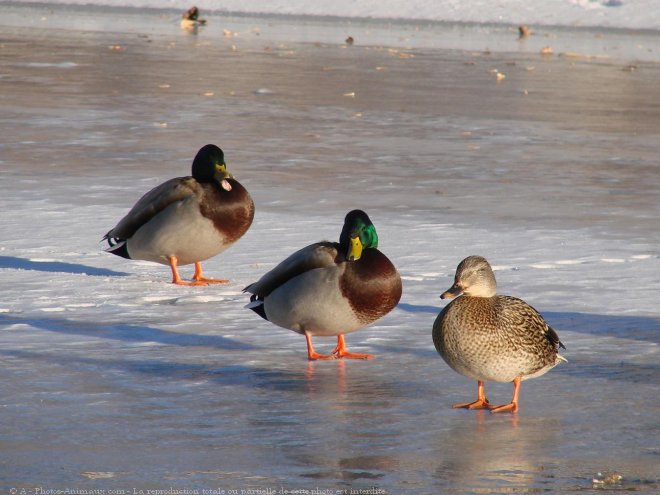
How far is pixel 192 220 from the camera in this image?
6.61 m

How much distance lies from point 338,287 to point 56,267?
2364 millimetres

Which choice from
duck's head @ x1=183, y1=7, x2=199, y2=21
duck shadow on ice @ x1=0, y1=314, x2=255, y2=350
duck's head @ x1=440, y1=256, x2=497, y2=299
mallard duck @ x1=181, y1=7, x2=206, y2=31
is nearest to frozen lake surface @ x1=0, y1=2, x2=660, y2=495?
duck shadow on ice @ x1=0, y1=314, x2=255, y2=350

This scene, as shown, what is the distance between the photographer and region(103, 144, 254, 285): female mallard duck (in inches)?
260

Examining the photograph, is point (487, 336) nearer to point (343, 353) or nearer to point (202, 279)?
point (343, 353)

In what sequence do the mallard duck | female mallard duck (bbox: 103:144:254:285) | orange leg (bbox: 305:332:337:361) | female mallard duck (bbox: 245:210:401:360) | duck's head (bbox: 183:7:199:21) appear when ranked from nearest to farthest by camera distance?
1. female mallard duck (bbox: 245:210:401:360)
2. orange leg (bbox: 305:332:337:361)
3. female mallard duck (bbox: 103:144:254:285)
4. the mallard duck
5. duck's head (bbox: 183:7:199:21)

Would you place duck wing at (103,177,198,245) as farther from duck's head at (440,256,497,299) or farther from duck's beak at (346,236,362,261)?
duck's head at (440,256,497,299)

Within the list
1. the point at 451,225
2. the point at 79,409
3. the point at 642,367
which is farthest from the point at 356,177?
the point at 79,409

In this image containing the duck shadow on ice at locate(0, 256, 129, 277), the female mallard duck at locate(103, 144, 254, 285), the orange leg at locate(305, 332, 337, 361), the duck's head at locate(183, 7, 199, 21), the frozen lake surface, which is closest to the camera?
the frozen lake surface

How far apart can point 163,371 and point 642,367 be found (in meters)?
1.88

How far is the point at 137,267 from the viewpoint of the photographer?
23.8 feet

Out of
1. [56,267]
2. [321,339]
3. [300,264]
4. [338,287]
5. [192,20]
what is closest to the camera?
[338,287]

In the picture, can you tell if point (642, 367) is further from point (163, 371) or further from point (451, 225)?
point (451, 225)

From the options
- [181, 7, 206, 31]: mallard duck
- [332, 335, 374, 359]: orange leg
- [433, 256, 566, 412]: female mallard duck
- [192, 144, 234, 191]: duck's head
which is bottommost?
[332, 335, 374, 359]: orange leg

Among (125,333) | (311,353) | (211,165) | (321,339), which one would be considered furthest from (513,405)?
(211,165)
